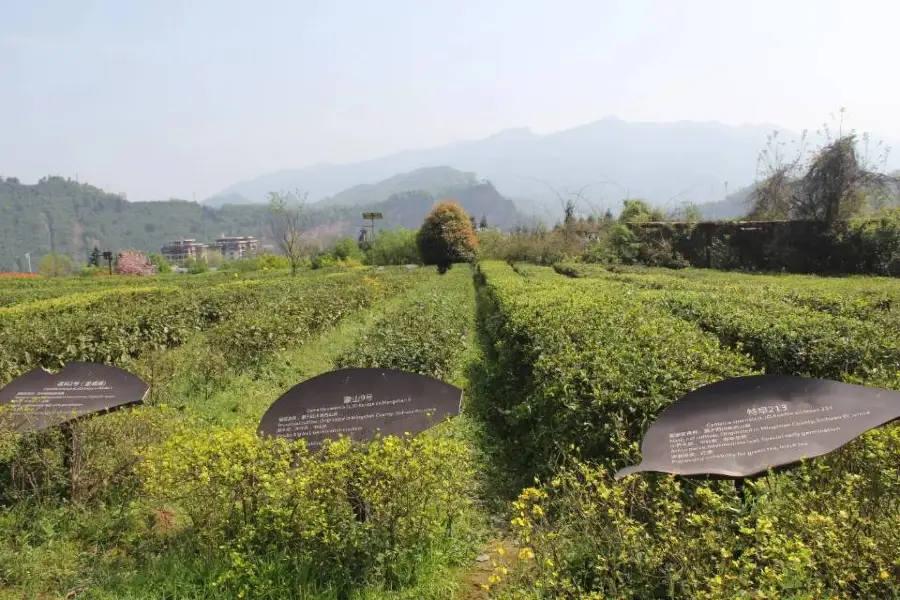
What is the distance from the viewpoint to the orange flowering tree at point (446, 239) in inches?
1287

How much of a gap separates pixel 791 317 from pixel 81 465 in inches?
289

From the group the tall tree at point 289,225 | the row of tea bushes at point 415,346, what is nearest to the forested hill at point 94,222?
the tall tree at point 289,225

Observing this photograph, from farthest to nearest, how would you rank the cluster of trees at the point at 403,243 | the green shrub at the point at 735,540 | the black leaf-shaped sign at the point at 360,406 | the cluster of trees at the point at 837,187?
the cluster of trees at the point at 403,243
the cluster of trees at the point at 837,187
the black leaf-shaped sign at the point at 360,406
the green shrub at the point at 735,540

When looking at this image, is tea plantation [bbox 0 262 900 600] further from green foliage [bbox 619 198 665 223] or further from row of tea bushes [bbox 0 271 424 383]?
green foliage [bbox 619 198 665 223]

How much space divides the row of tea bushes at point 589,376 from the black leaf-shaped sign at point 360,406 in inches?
34.9

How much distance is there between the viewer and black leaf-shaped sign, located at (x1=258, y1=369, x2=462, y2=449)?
360cm

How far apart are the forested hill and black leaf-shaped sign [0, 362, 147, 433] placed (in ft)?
385

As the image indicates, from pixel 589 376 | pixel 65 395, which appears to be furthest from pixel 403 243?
pixel 589 376

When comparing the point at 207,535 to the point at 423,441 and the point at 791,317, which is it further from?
the point at 791,317

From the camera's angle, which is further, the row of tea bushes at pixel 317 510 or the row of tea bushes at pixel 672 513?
the row of tea bushes at pixel 317 510

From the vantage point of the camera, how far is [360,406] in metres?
3.70

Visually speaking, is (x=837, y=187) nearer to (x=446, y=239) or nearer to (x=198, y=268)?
(x=446, y=239)

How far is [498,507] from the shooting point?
395 centimetres

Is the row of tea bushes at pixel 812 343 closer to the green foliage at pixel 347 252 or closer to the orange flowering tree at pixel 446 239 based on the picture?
the orange flowering tree at pixel 446 239
